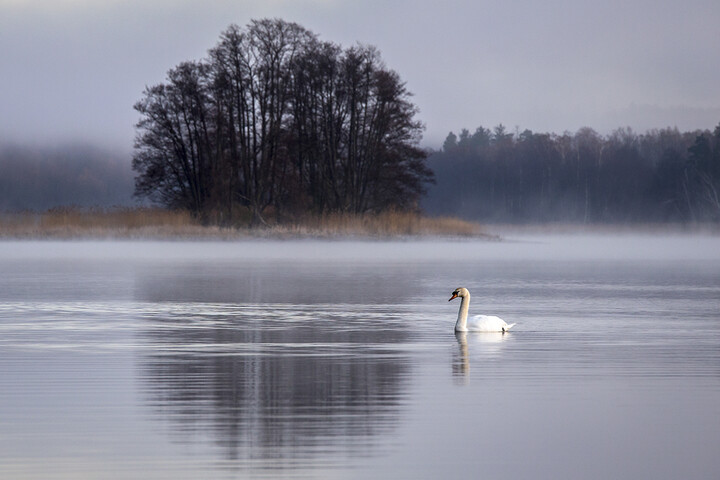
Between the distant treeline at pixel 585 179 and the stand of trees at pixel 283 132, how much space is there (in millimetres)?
51236

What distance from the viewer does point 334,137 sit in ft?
182

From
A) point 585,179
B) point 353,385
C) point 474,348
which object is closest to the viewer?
point 353,385

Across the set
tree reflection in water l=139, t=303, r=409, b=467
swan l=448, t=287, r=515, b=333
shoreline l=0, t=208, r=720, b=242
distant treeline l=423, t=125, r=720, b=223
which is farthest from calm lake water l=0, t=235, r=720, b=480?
distant treeline l=423, t=125, r=720, b=223

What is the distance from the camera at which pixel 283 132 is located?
183 feet

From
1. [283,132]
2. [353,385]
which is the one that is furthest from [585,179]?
[353,385]

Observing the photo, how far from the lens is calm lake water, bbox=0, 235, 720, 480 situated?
6.88 meters

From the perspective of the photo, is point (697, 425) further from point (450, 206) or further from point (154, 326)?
point (450, 206)

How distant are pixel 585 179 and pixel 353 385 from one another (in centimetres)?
10960

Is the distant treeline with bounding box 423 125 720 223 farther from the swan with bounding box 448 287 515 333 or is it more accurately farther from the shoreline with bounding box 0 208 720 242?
the swan with bounding box 448 287 515 333

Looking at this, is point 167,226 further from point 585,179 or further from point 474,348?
point 585,179

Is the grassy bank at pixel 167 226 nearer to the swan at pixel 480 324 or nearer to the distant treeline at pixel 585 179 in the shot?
the swan at pixel 480 324

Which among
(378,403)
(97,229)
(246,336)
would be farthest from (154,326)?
(97,229)

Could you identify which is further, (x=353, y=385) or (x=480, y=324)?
(x=480, y=324)

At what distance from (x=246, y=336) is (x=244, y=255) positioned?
25460 millimetres
